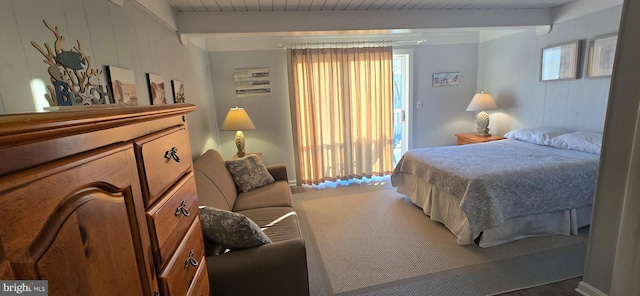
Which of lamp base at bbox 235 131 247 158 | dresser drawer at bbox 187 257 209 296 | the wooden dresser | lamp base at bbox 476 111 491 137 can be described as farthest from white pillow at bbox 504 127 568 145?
the wooden dresser

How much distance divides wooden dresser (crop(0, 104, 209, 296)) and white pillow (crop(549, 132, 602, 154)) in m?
3.57

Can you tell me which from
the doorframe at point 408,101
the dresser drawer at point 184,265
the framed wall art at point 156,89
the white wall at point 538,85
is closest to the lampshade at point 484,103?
the white wall at point 538,85

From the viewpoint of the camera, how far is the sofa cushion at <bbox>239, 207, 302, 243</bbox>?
1969 millimetres

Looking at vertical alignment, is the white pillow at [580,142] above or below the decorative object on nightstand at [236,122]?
below

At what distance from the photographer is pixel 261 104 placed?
396cm

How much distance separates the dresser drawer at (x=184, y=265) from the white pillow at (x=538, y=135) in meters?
3.80

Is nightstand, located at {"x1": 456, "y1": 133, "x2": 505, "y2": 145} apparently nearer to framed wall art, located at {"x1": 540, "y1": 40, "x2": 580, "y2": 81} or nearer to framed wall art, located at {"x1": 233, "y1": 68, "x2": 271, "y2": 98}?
framed wall art, located at {"x1": 540, "y1": 40, "x2": 580, "y2": 81}

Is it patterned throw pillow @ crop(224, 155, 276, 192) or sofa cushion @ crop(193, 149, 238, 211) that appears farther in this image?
patterned throw pillow @ crop(224, 155, 276, 192)

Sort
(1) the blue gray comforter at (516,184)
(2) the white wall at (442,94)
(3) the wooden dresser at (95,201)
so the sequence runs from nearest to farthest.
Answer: (3) the wooden dresser at (95,201) < (1) the blue gray comforter at (516,184) < (2) the white wall at (442,94)

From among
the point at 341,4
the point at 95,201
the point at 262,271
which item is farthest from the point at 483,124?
the point at 95,201

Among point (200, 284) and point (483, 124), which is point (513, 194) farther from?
point (200, 284)

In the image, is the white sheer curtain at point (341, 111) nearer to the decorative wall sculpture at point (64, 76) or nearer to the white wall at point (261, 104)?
the white wall at point (261, 104)

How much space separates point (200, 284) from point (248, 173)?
1927 millimetres

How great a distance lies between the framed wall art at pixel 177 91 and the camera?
2484 mm
